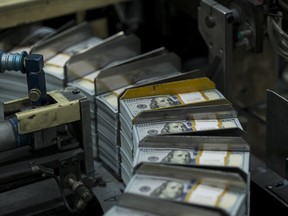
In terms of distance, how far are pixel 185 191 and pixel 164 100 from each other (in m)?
0.40

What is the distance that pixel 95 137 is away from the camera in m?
1.67

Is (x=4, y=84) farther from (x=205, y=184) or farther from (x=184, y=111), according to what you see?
(x=205, y=184)

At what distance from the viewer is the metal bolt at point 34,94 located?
1.39m

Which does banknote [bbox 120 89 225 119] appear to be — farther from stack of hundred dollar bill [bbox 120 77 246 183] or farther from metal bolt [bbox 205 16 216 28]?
metal bolt [bbox 205 16 216 28]

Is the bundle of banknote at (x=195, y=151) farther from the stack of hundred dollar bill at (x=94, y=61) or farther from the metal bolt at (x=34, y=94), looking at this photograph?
the stack of hundred dollar bill at (x=94, y=61)

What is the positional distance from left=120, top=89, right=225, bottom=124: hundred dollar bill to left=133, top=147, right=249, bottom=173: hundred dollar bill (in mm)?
179

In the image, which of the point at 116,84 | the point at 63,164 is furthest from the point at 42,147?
the point at 116,84

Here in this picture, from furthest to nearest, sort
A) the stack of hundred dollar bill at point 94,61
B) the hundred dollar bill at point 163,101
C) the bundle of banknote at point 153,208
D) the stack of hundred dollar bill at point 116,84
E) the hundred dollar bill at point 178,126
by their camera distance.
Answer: the stack of hundred dollar bill at point 94,61, the stack of hundred dollar bill at point 116,84, the hundred dollar bill at point 163,101, the hundred dollar bill at point 178,126, the bundle of banknote at point 153,208

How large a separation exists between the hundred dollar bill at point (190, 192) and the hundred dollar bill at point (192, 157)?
61 millimetres

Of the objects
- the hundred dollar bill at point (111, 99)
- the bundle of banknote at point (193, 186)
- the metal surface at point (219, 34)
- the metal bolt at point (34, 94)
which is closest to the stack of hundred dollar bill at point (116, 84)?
the hundred dollar bill at point (111, 99)

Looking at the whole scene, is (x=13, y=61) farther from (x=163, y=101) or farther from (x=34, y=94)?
(x=163, y=101)

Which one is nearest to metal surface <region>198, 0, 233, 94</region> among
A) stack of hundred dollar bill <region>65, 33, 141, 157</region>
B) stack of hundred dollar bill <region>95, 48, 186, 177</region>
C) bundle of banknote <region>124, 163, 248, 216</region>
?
stack of hundred dollar bill <region>95, 48, 186, 177</region>

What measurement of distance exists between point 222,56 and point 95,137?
15.1 inches

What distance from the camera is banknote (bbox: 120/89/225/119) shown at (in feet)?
4.76
